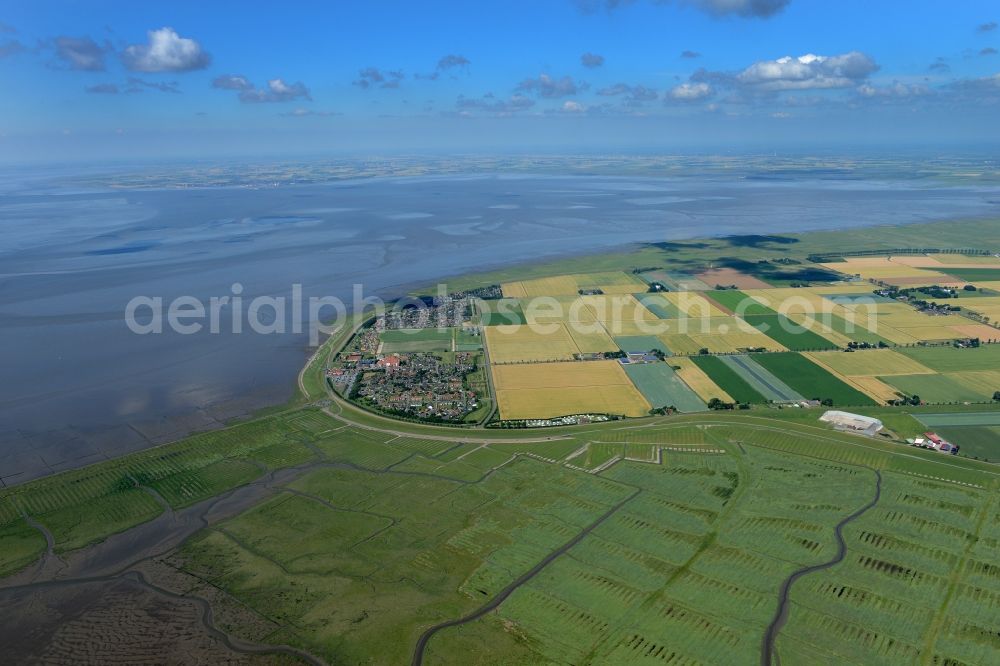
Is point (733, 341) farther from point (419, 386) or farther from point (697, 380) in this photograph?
point (419, 386)

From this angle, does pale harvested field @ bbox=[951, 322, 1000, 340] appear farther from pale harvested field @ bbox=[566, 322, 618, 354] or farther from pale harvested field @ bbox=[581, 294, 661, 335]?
pale harvested field @ bbox=[566, 322, 618, 354]

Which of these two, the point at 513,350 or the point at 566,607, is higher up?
the point at 513,350

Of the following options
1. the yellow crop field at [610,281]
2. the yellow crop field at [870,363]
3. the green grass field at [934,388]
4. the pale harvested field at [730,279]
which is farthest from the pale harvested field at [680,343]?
the pale harvested field at [730,279]

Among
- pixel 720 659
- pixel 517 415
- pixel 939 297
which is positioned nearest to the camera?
pixel 720 659

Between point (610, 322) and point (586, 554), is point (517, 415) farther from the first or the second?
point (610, 322)

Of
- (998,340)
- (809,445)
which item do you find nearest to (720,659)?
(809,445)

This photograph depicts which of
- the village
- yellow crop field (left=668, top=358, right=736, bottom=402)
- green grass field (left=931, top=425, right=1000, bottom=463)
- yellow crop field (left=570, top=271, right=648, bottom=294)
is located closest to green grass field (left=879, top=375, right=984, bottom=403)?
green grass field (left=931, top=425, right=1000, bottom=463)

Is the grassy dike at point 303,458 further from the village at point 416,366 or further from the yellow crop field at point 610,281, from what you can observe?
the yellow crop field at point 610,281
